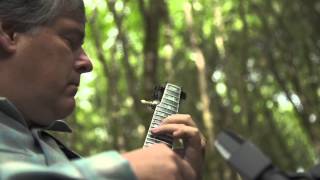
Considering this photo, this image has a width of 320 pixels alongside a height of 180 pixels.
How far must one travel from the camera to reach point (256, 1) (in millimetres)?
7402

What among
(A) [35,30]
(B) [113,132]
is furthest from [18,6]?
(B) [113,132]

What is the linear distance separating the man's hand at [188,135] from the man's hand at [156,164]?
18cm

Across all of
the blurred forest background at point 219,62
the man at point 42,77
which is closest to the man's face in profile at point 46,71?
the man at point 42,77

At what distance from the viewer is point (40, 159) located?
110 cm

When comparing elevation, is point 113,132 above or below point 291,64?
below

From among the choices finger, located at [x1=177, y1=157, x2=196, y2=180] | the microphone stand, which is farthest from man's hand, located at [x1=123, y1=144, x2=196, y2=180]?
the microphone stand

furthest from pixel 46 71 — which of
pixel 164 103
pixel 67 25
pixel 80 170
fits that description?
pixel 80 170

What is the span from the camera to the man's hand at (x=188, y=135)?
3.94 ft

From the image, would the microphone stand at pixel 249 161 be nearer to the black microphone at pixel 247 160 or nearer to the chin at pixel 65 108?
the black microphone at pixel 247 160

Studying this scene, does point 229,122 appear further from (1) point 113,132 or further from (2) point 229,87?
(1) point 113,132

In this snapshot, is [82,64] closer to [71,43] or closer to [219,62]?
[71,43]

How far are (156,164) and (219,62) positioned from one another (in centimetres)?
676

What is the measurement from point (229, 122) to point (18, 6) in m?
5.71

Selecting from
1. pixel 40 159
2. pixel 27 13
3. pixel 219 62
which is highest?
pixel 27 13
